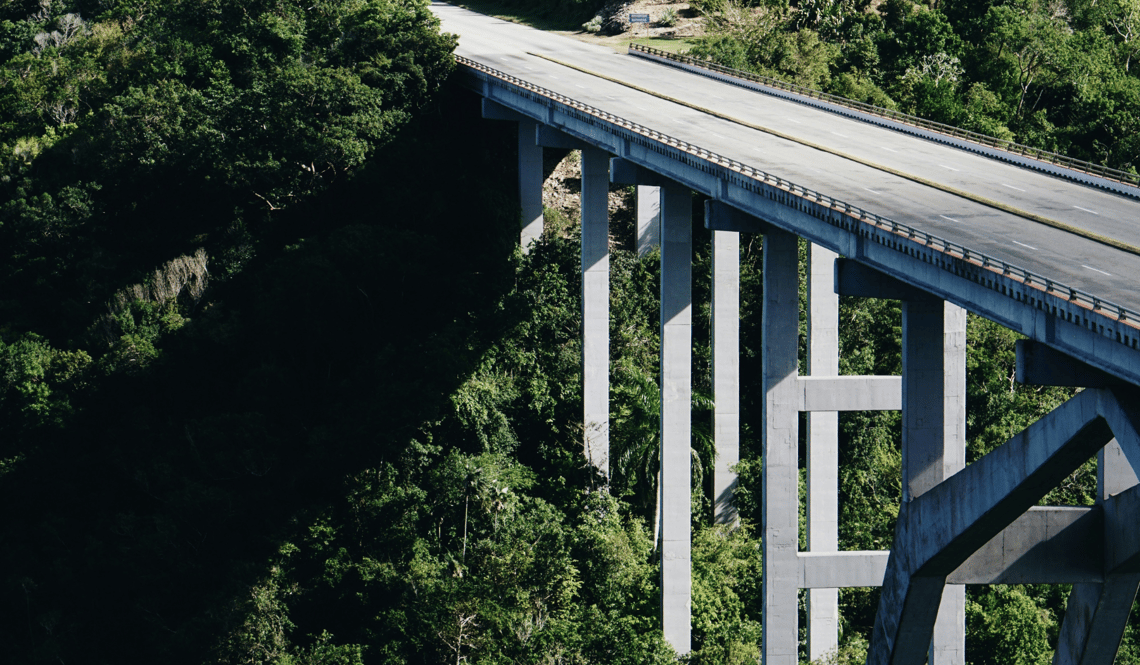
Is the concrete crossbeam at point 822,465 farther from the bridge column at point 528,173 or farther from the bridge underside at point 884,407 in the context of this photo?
the bridge column at point 528,173

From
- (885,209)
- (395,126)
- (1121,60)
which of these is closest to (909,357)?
(885,209)

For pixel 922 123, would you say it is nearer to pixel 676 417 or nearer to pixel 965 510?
pixel 676 417

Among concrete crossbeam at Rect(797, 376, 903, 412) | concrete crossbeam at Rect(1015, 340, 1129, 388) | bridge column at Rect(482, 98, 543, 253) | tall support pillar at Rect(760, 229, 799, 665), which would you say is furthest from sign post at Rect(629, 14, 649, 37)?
concrete crossbeam at Rect(1015, 340, 1129, 388)

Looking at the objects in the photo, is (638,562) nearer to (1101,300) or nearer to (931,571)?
(931,571)

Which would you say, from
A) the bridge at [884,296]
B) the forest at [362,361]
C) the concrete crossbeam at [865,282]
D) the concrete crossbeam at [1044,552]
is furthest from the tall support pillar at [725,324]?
the concrete crossbeam at [1044,552]

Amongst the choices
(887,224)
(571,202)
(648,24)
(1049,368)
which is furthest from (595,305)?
(648,24)

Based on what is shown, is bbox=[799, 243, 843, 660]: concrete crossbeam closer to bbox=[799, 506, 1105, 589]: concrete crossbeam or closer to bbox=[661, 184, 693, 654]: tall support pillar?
bbox=[661, 184, 693, 654]: tall support pillar
